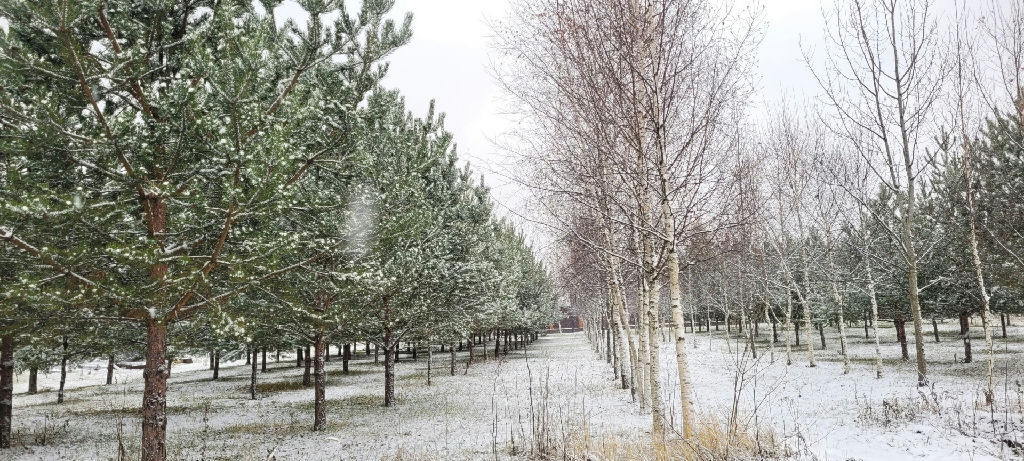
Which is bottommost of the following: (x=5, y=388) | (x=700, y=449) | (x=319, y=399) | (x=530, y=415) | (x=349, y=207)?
(x=530, y=415)

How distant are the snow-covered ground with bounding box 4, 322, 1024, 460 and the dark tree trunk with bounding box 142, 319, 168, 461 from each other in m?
0.41

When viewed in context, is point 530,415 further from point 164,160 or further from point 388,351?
point 164,160

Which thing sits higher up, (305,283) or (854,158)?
(854,158)

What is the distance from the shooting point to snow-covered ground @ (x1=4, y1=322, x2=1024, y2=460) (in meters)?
7.57

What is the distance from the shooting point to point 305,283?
1108 centimetres

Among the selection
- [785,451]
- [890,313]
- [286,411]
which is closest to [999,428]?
[785,451]

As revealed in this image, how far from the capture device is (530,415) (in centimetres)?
1129

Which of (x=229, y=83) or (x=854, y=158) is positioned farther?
(x=854, y=158)

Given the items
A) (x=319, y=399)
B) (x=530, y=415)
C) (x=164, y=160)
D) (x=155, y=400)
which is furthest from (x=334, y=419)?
(x=164, y=160)

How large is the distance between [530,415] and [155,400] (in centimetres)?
735

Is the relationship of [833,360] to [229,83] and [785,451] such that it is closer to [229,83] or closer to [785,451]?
[785,451]

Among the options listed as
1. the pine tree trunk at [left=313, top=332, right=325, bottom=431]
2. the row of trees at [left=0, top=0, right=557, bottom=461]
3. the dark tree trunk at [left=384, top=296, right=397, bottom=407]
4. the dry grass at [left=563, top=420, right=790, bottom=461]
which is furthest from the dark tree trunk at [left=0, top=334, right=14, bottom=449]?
the dry grass at [left=563, top=420, right=790, bottom=461]

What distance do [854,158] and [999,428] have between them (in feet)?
37.3

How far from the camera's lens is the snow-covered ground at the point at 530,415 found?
757cm
